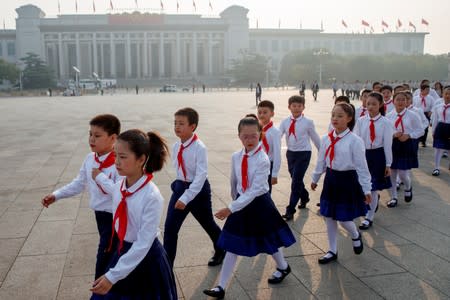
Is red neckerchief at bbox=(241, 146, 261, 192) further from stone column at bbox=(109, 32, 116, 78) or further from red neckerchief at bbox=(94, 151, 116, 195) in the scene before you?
stone column at bbox=(109, 32, 116, 78)

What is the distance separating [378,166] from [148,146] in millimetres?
3893

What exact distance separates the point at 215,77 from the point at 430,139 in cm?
8588

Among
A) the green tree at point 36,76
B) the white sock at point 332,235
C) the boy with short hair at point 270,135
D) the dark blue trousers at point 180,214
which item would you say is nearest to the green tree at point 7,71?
the green tree at point 36,76

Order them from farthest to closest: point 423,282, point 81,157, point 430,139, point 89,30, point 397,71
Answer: point 89,30, point 397,71, point 430,139, point 81,157, point 423,282

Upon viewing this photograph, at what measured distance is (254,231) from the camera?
374 centimetres

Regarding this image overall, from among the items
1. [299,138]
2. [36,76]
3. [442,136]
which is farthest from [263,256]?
[36,76]

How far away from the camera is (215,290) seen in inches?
146

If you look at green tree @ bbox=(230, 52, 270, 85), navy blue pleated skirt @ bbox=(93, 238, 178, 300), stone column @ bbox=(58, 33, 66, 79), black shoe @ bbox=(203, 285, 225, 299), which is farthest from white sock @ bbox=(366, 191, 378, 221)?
stone column @ bbox=(58, 33, 66, 79)

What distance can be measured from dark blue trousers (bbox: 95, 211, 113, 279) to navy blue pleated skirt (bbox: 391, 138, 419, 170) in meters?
4.55

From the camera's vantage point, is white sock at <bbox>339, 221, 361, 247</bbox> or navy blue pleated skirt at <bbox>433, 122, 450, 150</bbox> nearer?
white sock at <bbox>339, 221, 361, 247</bbox>

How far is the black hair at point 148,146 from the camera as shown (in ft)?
8.76

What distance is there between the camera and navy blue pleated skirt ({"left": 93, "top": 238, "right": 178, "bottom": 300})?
2.61 metres

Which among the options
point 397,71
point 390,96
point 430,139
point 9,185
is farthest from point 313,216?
point 397,71

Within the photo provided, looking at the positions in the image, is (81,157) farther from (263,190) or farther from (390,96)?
(263,190)
